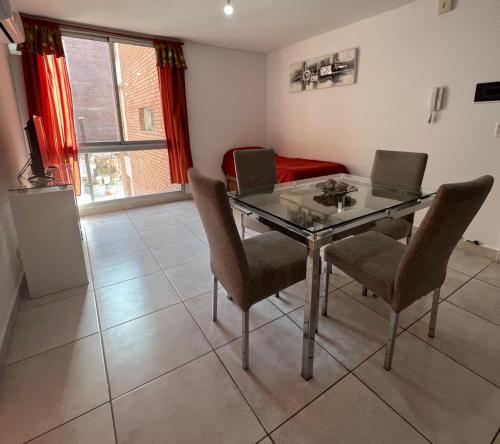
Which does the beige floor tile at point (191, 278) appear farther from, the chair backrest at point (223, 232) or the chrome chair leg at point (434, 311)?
the chrome chair leg at point (434, 311)

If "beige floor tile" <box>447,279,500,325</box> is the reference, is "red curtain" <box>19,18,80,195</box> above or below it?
above

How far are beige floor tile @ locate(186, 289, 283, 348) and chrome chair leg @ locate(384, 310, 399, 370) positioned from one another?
629mm

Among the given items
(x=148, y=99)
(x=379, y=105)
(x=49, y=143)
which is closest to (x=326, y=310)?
(x=379, y=105)

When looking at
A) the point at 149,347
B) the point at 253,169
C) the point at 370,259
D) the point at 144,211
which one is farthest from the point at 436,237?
the point at 144,211

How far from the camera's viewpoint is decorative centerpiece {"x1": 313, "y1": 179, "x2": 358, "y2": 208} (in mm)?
1743

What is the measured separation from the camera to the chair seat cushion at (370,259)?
1321 mm

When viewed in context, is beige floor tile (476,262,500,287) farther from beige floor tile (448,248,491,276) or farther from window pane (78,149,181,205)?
window pane (78,149,181,205)

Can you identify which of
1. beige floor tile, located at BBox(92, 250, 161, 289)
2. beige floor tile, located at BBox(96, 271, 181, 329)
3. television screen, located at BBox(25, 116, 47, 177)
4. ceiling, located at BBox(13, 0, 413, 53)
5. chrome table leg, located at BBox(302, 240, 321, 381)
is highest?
ceiling, located at BBox(13, 0, 413, 53)

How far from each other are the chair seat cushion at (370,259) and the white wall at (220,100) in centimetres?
320

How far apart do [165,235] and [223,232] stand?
2059 millimetres

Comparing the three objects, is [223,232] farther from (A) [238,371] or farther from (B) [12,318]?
(B) [12,318]

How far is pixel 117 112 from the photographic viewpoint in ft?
12.1

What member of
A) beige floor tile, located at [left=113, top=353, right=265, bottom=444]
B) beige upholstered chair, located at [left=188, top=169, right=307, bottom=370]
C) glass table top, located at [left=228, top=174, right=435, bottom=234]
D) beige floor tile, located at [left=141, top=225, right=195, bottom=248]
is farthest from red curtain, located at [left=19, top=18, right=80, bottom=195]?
beige floor tile, located at [left=113, top=353, right=265, bottom=444]

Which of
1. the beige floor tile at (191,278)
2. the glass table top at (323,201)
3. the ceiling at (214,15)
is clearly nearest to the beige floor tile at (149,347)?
the beige floor tile at (191,278)
